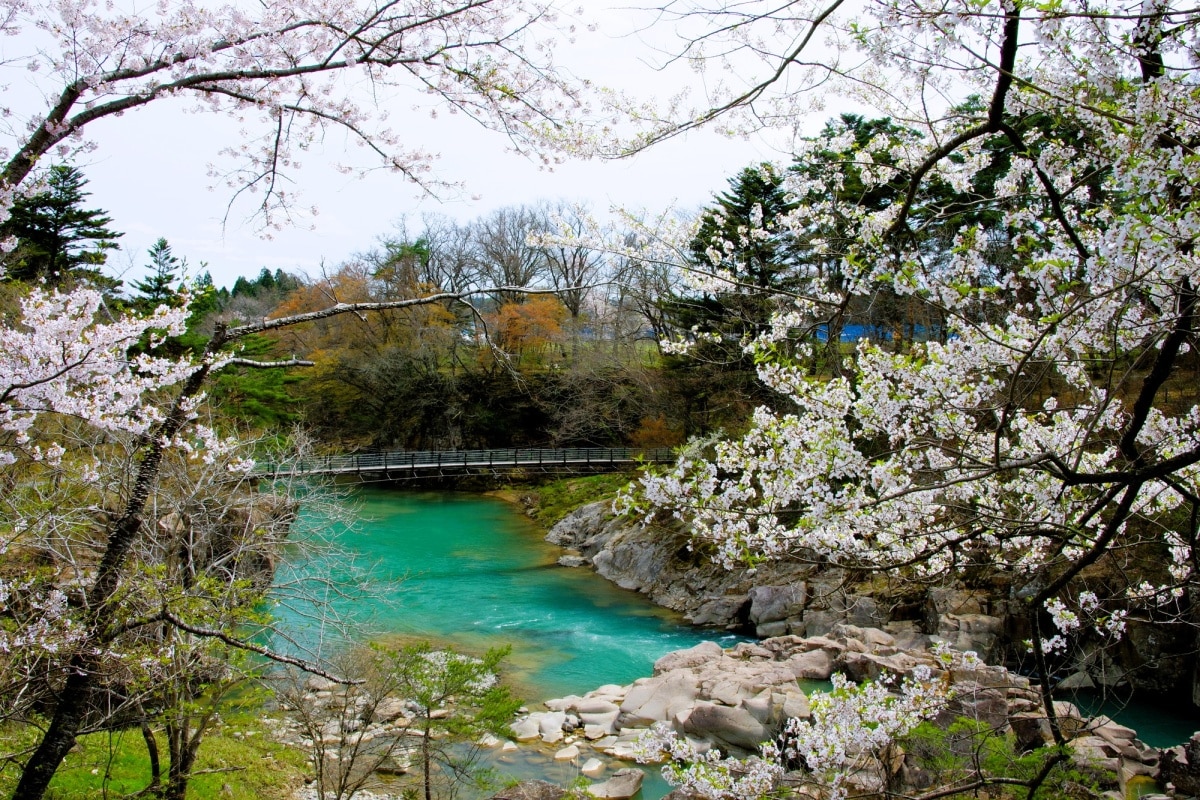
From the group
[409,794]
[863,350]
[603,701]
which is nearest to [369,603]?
[603,701]

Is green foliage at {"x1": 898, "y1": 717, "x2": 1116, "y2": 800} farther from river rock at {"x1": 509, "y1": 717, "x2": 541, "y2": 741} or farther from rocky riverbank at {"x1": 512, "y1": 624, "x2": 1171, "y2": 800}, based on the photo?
river rock at {"x1": 509, "y1": 717, "x2": 541, "y2": 741}

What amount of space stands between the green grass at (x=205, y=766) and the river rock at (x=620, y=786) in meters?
3.24

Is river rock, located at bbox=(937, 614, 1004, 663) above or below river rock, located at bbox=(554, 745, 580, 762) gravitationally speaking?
above

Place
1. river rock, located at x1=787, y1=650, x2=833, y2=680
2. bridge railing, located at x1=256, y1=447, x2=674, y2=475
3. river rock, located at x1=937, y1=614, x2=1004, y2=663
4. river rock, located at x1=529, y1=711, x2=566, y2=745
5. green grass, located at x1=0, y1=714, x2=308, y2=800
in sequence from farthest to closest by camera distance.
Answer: bridge railing, located at x1=256, y1=447, x2=674, y2=475 → river rock, located at x1=937, y1=614, x2=1004, y2=663 → river rock, located at x1=787, y1=650, x2=833, y2=680 → river rock, located at x1=529, y1=711, x2=566, y2=745 → green grass, located at x1=0, y1=714, x2=308, y2=800

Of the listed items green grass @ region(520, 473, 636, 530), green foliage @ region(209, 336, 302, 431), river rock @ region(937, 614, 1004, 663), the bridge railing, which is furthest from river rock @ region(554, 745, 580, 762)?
the bridge railing

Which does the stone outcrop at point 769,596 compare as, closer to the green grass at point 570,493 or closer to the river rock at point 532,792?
the green grass at point 570,493

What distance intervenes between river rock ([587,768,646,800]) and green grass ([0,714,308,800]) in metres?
3.24

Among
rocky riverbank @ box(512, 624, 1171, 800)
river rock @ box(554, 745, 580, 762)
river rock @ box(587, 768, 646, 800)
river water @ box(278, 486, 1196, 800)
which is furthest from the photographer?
river water @ box(278, 486, 1196, 800)

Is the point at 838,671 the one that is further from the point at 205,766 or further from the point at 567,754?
the point at 205,766

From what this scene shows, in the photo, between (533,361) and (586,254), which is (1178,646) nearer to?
(533,361)

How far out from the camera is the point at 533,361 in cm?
2712

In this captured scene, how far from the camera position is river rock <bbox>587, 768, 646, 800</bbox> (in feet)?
23.8

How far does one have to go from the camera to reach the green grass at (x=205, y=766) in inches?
241

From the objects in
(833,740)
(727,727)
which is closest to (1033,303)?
(833,740)
